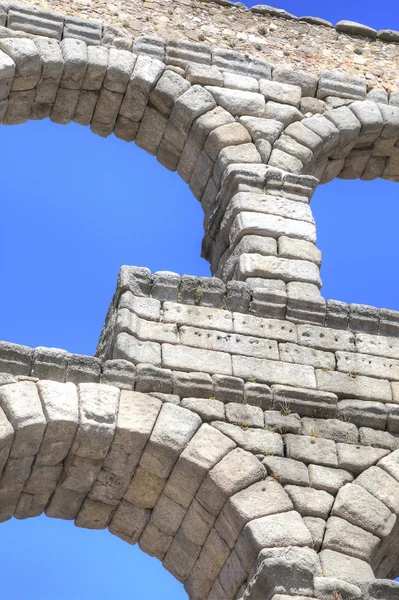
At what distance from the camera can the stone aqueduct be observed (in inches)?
363

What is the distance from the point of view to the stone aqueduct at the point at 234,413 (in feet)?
30.2

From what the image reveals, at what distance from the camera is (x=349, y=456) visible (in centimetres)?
981

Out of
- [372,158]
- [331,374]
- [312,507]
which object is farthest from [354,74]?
[312,507]

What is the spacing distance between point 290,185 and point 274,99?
1446 millimetres

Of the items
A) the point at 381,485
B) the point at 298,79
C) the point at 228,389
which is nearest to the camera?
the point at 381,485

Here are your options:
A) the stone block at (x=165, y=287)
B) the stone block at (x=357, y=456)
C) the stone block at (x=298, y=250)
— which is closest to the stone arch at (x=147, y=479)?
the stone block at (x=357, y=456)

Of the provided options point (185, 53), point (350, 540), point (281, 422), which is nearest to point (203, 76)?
point (185, 53)

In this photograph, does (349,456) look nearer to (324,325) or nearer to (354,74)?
(324,325)

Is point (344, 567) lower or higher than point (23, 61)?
lower

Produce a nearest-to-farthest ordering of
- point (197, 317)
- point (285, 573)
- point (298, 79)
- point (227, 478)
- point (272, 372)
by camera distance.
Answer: point (285, 573)
point (227, 478)
point (272, 372)
point (197, 317)
point (298, 79)

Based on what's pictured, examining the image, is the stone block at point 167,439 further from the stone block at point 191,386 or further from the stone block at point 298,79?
the stone block at point 298,79

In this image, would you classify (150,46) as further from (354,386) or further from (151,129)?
(354,386)

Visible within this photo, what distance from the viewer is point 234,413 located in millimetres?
9859

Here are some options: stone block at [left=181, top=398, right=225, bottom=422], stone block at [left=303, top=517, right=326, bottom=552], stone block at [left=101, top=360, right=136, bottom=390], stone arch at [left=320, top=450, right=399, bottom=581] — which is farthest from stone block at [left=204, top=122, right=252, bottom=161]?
stone block at [left=303, top=517, right=326, bottom=552]
